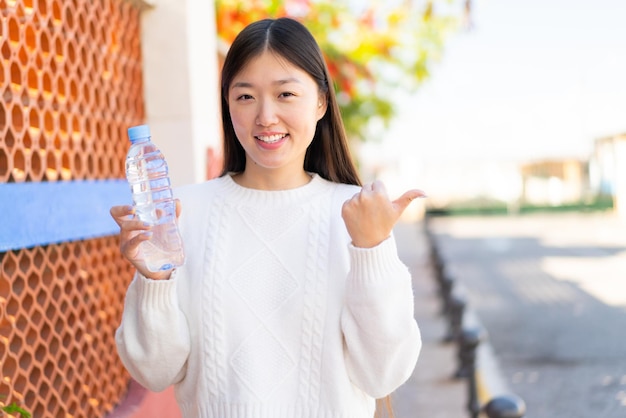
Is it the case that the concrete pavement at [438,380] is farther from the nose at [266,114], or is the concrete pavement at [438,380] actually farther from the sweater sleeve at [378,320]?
the nose at [266,114]

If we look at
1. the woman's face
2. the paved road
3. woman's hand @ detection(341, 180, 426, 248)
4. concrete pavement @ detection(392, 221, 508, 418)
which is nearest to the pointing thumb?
woman's hand @ detection(341, 180, 426, 248)

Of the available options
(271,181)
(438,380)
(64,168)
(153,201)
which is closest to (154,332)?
(153,201)

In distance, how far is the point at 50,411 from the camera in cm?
324

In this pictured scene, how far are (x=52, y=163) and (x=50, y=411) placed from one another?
0.94 meters

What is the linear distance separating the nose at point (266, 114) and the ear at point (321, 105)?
9.4 inches

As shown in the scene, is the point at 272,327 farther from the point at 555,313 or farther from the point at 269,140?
the point at 555,313

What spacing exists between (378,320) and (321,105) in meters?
0.66

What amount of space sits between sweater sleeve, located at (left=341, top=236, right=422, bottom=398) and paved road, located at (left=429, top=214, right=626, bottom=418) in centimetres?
497

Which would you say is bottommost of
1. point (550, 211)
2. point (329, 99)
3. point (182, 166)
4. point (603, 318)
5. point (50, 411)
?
point (550, 211)

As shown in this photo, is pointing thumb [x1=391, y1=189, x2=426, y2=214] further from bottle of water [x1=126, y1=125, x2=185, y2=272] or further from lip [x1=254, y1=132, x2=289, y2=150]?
bottle of water [x1=126, y1=125, x2=185, y2=272]

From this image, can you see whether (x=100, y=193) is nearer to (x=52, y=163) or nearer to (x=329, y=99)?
(x=52, y=163)

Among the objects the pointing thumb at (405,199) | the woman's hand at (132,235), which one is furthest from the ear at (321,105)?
the woman's hand at (132,235)

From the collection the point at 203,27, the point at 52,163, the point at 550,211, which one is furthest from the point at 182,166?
the point at 550,211

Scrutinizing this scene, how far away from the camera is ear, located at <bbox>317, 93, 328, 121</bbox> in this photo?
2.42m
